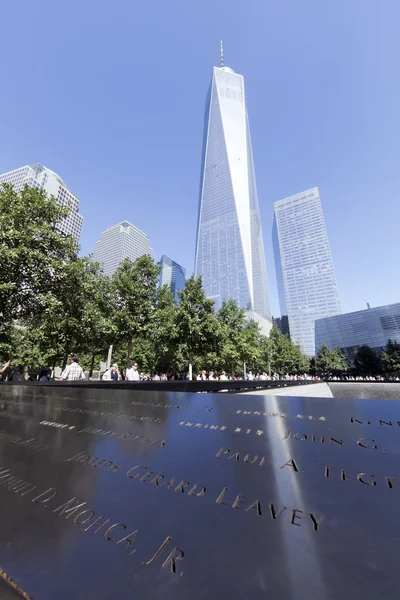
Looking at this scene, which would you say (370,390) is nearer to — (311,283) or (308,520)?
(308,520)

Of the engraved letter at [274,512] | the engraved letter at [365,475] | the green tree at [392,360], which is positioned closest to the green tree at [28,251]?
the engraved letter at [274,512]

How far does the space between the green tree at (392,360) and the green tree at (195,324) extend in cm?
6115

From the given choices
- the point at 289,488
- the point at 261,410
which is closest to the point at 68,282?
the point at 261,410

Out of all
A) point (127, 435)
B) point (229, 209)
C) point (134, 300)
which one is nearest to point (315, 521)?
point (127, 435)

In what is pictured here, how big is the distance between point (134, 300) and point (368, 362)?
73.9 meters

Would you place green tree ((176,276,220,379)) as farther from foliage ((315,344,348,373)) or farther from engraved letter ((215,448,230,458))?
foliage ((315,344,348,373))

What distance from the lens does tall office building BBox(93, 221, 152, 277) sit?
11422cm

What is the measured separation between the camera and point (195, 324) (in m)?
22.8

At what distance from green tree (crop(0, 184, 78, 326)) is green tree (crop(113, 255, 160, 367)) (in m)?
6.49

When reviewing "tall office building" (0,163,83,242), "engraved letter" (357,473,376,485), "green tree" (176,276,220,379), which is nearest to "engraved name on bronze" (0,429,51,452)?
"engraved letter" (357,473,376,485)

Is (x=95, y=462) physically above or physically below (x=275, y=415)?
below

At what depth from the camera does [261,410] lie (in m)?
3.59

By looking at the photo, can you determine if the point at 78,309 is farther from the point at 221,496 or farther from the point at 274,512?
the point at 274,512

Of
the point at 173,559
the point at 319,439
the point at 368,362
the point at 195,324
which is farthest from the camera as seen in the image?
the point at 368,362
